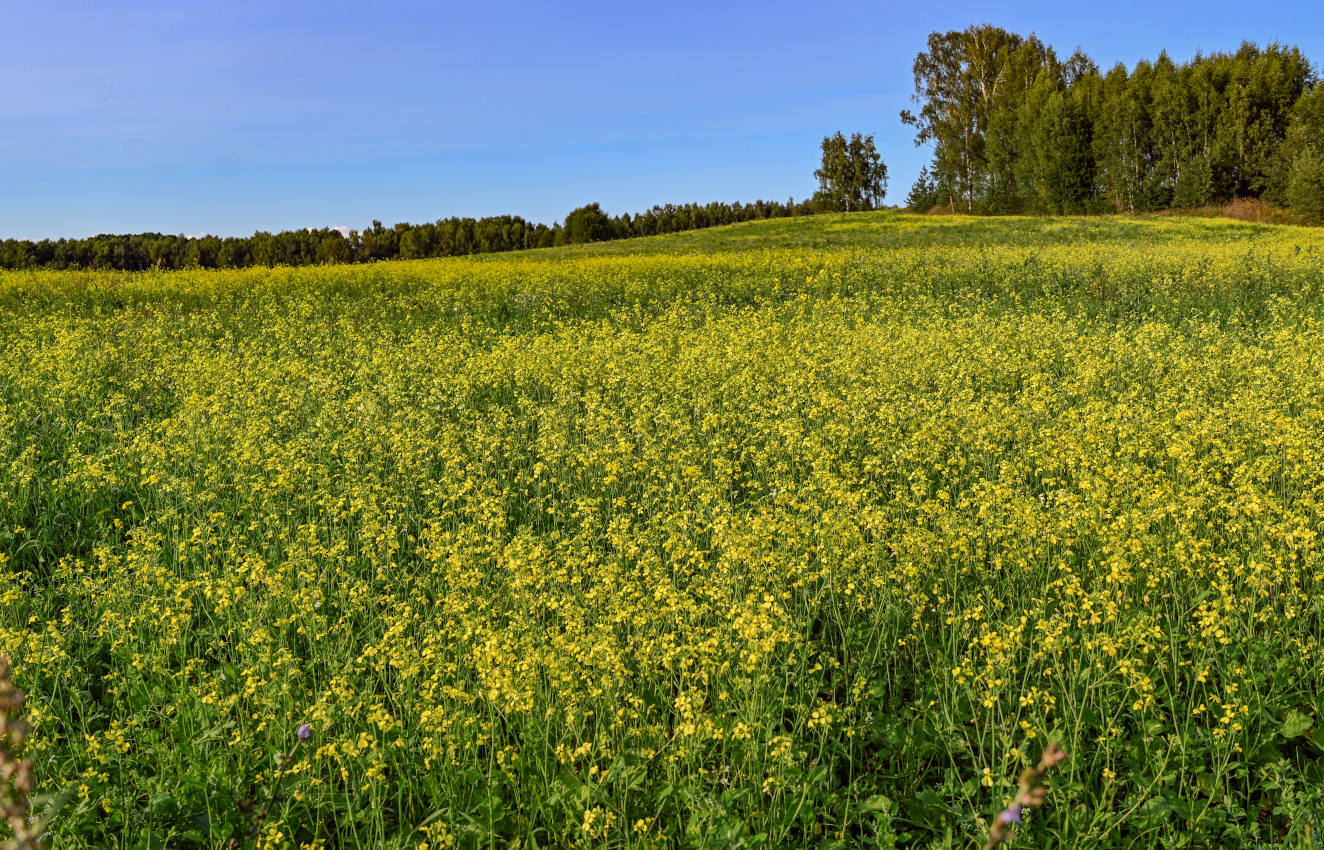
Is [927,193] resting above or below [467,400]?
above

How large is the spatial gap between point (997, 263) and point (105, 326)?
1747cm

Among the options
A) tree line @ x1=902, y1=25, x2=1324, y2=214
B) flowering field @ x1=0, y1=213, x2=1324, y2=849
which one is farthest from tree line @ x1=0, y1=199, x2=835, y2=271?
flowering field @ x1=0, y1=213, x2=1324, y2=849

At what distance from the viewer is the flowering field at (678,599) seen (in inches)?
121

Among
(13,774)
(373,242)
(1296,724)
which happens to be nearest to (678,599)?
(1296,724)

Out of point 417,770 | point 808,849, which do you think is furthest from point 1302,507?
point 417,770

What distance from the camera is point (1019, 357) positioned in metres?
8.96

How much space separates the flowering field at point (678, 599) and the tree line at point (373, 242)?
32.1m

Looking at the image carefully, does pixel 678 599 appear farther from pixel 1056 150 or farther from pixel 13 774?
pixel 1056 150

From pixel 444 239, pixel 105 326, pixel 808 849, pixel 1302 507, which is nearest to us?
pixel 808 849

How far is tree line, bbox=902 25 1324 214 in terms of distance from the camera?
45844 mm

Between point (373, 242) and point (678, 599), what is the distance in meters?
73.2

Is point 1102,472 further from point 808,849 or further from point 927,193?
point 927,193

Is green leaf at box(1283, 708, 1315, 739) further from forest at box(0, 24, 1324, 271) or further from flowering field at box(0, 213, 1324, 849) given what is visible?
forest at box(0, 24, 1324, 271)

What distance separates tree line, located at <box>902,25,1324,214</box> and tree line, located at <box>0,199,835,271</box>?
38.6 ft
